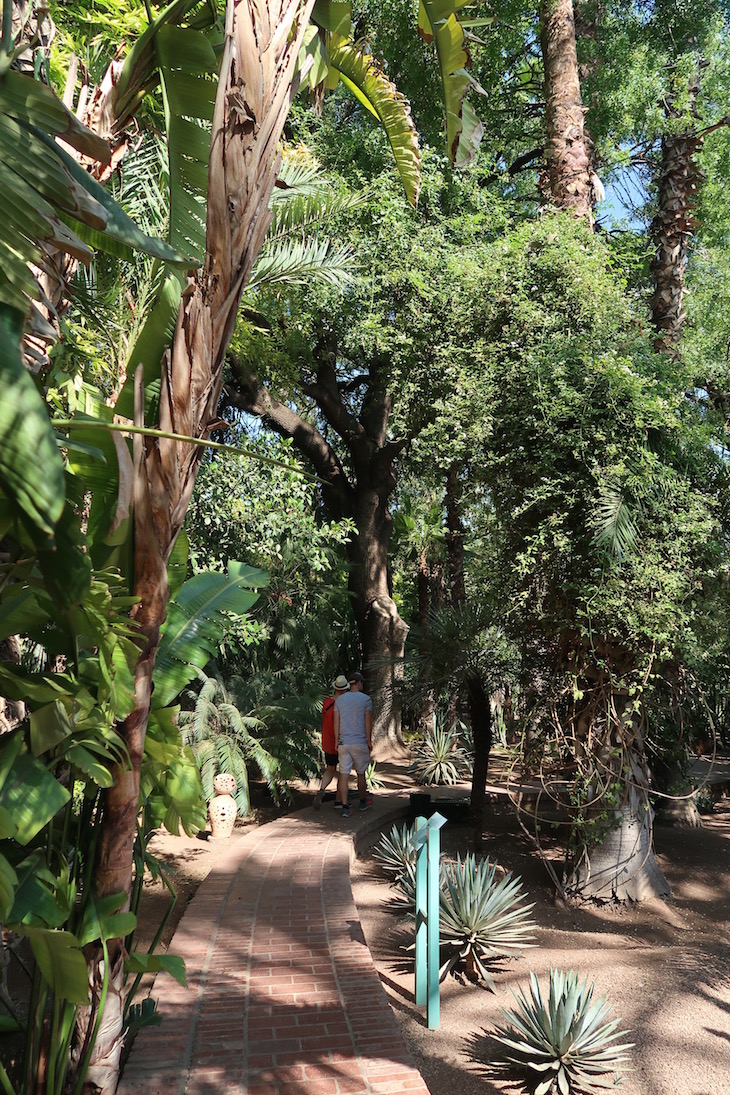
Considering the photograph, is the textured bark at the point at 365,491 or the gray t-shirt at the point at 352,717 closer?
the gray t-shirt at the point at 352,717

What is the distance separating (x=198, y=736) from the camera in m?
10.4

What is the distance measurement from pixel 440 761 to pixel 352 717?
4930mm

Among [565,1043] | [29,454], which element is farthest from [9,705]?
[565,1043]

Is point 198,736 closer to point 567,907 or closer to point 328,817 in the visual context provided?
point 328,817

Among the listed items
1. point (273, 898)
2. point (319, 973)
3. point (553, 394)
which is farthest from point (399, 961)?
point (553, 394)

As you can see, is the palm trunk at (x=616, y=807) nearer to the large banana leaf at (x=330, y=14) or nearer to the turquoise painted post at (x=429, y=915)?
the turquoise painted post at (x=429, y=915)

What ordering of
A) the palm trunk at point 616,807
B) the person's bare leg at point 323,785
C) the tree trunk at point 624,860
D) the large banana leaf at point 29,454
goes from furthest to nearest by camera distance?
1. the person's bare leg at point 323,785
2. the tree trunk at point 624,860
3. the palm trunk at point 616,807
4. the large banana leaf at point 29,454

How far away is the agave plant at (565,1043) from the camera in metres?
4.86

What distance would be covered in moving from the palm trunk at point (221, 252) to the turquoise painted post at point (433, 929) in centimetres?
296

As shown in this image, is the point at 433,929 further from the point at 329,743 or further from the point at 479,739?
the point at 329,743

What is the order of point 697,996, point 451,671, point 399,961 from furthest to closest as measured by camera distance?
point 451,671 → point 399,961 → point 697,996

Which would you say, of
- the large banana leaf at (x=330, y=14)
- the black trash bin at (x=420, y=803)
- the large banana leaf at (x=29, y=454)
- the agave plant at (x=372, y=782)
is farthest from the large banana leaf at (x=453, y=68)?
the agave plant at (x=372, y=782)

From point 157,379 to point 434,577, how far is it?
71.0 ft

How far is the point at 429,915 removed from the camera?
542 cm
